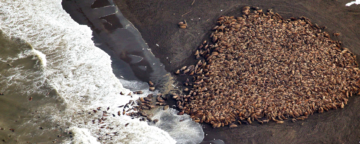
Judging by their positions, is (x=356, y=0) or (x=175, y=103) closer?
(x=175, y=103)

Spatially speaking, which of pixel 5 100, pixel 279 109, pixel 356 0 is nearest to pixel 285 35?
pixel 279 109

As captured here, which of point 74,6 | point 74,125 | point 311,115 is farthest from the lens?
point 74,6

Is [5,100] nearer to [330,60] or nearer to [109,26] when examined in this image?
[109,26]

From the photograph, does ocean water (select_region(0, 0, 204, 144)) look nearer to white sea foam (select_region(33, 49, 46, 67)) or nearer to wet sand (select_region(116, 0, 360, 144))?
white sea foam (select_region(33, 49, 46, 67))

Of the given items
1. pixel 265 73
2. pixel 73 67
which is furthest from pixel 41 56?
pixel 265 73

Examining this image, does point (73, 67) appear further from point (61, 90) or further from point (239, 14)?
point (239, 14)

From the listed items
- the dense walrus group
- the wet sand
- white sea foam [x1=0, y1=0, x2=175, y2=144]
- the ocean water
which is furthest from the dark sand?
the ocean water
